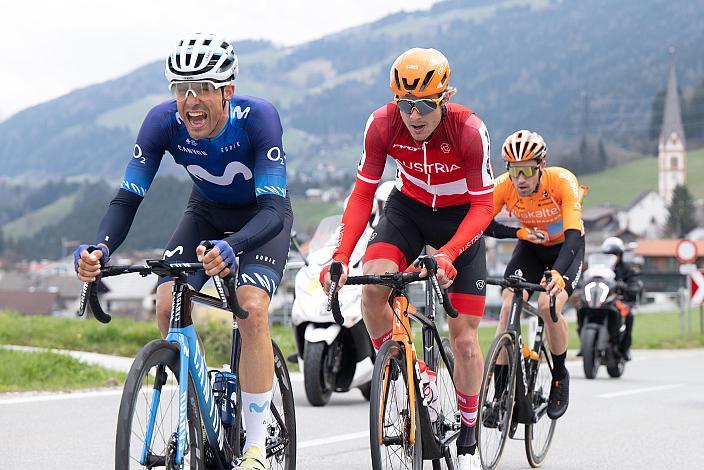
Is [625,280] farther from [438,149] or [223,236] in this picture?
[223,236]

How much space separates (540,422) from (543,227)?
1502mm

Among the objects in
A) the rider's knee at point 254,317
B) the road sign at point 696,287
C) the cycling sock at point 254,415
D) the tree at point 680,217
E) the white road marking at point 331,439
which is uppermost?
the tree at point 680,217

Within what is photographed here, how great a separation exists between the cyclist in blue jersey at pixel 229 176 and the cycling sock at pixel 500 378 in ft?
7.18

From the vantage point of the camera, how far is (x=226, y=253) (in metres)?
4.69

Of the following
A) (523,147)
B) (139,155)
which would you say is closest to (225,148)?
(139,155)

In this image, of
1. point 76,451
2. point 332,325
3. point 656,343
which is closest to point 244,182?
point 76,451

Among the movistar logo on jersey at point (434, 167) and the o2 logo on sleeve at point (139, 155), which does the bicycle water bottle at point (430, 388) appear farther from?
the o2 logo on sleeve at point (139, 155)

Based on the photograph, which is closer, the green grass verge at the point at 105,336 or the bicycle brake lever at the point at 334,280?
the bicycle brake lever at the point at 334,280

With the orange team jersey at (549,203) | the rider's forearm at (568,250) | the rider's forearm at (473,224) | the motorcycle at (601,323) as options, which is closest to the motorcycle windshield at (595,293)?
the motorcycle at (601,323)

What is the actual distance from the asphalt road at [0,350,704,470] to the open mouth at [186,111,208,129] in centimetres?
255

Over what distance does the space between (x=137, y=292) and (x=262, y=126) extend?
15176 cm

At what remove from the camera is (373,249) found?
21.1 feet

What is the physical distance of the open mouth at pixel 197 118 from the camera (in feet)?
17.4

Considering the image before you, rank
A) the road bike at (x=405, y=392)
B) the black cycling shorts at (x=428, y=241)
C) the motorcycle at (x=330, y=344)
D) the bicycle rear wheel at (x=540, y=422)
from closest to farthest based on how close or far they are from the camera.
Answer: the road bike at (x=405, y=392) → the black cycling shorts at (x=428, y=241) → the bicycle rear wheel at (x=540, y=422) → the motorcycle at (x=330, y=344)
